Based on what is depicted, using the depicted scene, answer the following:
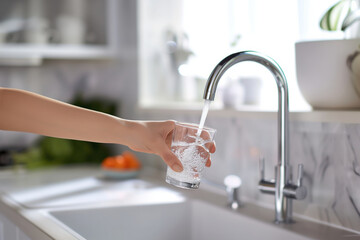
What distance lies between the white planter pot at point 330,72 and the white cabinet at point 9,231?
0.82 meters

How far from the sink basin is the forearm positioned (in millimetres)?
481

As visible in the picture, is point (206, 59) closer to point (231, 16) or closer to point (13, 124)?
point (231, 16)

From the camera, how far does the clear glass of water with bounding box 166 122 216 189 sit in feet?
3.68

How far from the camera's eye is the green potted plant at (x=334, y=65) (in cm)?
128

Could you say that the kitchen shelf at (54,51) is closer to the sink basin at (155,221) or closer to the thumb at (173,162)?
the sink basin at (155,221)

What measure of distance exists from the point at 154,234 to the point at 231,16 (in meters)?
0.86

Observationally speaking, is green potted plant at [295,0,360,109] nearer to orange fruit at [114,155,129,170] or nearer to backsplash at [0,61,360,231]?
backsplash at [0,61,360,231]

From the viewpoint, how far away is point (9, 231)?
1.58 m

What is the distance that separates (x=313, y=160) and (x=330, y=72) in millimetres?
251

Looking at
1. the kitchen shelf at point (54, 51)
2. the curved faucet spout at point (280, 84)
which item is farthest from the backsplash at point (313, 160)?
the kitchen shelf at point (54, 51)

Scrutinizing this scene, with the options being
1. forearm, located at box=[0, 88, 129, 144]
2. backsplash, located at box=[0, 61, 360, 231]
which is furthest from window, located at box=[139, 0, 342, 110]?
forearm, located at box=[0, 88, 129, 144]

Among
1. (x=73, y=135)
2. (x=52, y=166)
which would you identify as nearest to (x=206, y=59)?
(x=52, y=166)

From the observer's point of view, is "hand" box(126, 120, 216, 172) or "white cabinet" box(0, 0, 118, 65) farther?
"white cabinet" box(0, 0, 118, 65)

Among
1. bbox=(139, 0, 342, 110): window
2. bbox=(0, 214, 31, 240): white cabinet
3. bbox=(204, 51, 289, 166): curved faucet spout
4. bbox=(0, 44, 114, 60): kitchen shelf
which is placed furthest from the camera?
bbox=(0, 44, 114, 60): kitchen shelf
